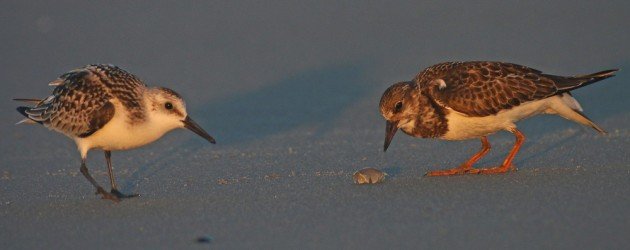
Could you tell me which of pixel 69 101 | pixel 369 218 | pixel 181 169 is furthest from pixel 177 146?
pixel 369 218

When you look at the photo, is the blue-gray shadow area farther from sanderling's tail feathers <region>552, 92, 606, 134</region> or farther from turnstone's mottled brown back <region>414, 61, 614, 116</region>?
sanderling's tail feathers <region>552, 92, 606, 134</region>

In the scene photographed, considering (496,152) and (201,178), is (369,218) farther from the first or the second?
(496,152)

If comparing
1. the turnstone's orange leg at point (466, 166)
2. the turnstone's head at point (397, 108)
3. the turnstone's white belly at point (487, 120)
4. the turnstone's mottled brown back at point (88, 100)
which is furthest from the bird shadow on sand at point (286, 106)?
the turnstone's white belly at point (487, 120)

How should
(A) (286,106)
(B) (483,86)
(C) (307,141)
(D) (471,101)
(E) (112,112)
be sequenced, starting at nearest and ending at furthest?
(E) (112,112)
(D) (471,101)
(B) (483,86)
(C) (307,141)
(A) (286,106)

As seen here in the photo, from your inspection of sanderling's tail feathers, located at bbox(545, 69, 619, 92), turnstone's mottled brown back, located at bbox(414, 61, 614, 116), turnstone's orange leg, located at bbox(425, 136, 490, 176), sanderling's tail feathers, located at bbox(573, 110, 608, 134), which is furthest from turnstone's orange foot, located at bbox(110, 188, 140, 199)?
sanderling's tail feathers, located at bbox(573, 110, 608, 134)

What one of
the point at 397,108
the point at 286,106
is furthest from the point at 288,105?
the point at 397,108

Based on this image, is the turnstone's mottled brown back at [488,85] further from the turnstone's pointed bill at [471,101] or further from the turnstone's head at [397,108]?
the turnstone's head at [397,108]

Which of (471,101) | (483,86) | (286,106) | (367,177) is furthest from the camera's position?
(286,106)

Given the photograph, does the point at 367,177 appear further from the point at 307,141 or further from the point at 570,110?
the point at 307,141
